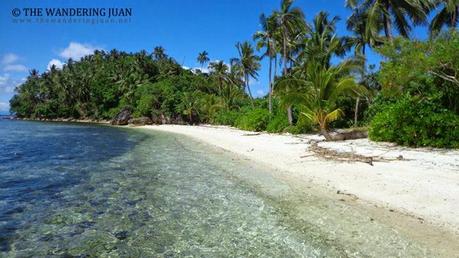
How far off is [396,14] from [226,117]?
23.3 meters

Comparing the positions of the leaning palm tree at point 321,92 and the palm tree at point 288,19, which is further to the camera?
the palm tree at point 288,19

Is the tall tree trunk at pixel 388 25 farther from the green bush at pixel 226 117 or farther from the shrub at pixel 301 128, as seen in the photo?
the green bush at pixel 226 117

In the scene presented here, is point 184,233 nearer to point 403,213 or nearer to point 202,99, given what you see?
point 403,213

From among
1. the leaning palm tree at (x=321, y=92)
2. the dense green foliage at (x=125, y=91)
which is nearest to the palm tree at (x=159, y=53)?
the dense green foliage at (x=125, y=91)

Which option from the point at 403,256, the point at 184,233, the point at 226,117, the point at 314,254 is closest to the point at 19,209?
the point at 184,233

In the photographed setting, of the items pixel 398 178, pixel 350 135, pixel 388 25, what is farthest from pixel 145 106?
pixel 398 178

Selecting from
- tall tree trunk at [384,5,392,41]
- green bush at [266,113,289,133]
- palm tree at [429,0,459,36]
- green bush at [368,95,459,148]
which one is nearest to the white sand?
green bush at [368,95,459,148]

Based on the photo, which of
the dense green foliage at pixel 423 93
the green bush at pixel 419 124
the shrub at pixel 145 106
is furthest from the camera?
the shrub at pixel 145 106

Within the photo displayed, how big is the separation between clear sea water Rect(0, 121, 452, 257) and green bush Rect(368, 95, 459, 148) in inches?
269

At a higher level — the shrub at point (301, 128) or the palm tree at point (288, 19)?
the palm tree at point (288, 19)

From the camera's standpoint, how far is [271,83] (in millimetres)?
36438

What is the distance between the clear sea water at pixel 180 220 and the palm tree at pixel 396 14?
70.4ft

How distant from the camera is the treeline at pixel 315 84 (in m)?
14.2

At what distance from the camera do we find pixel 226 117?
45406mm
